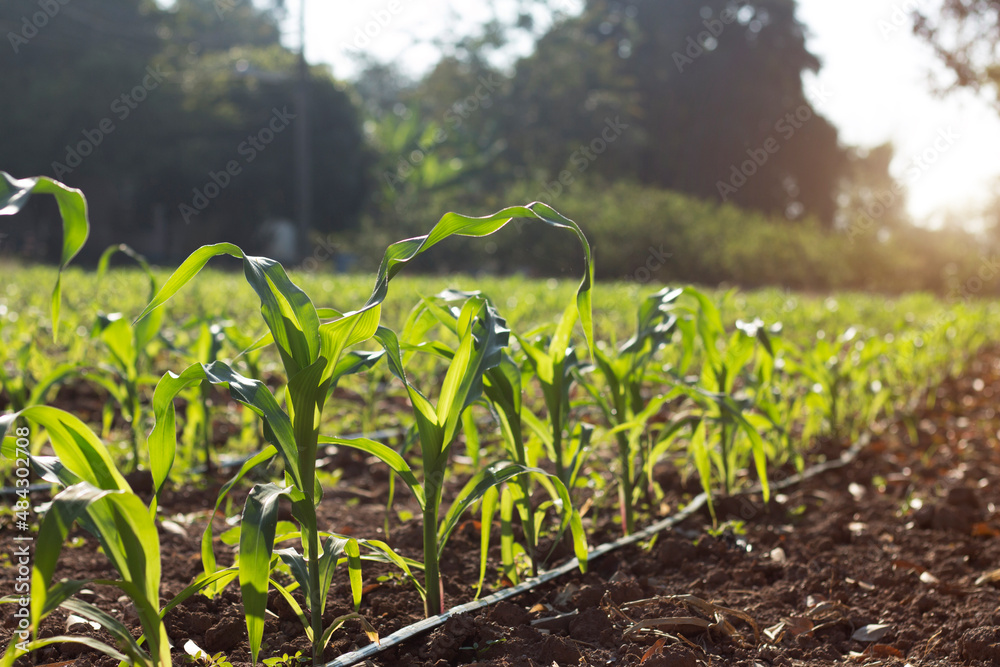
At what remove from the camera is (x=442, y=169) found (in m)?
22.6

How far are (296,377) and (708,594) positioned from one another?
3.36 feet

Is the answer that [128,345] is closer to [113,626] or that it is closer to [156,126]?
[113,626]

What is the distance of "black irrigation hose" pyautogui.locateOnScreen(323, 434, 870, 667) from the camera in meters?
1.18

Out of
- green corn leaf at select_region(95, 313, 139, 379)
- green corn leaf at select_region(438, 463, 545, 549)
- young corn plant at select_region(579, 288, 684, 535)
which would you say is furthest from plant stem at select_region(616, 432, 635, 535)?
green corn leaf at select_region(95, 313, 139, 379)

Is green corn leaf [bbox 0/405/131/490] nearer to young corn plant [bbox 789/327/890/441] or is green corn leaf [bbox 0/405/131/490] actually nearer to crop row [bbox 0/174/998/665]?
crop row [bbox 0/174/998/665]

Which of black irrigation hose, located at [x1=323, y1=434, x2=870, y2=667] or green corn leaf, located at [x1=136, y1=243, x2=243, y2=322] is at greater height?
green corn leaf, located at [x1=136, y1=243, x2=243, y2=322]

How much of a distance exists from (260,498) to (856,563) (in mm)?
1492

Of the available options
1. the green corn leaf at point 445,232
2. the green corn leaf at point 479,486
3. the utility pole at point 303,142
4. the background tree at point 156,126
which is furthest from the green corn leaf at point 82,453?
the background tree at point 156,126

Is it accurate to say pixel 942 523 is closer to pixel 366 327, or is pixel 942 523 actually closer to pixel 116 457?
pixel 366 327

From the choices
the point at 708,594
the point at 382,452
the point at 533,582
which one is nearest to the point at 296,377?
the point at 382,452

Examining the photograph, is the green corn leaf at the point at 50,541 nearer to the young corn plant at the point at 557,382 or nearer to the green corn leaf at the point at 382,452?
the green corn leaf at the point at 382,452

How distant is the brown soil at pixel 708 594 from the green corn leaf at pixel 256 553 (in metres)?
0.31

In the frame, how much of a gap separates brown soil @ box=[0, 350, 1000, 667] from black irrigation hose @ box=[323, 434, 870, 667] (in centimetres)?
3

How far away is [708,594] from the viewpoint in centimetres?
156
